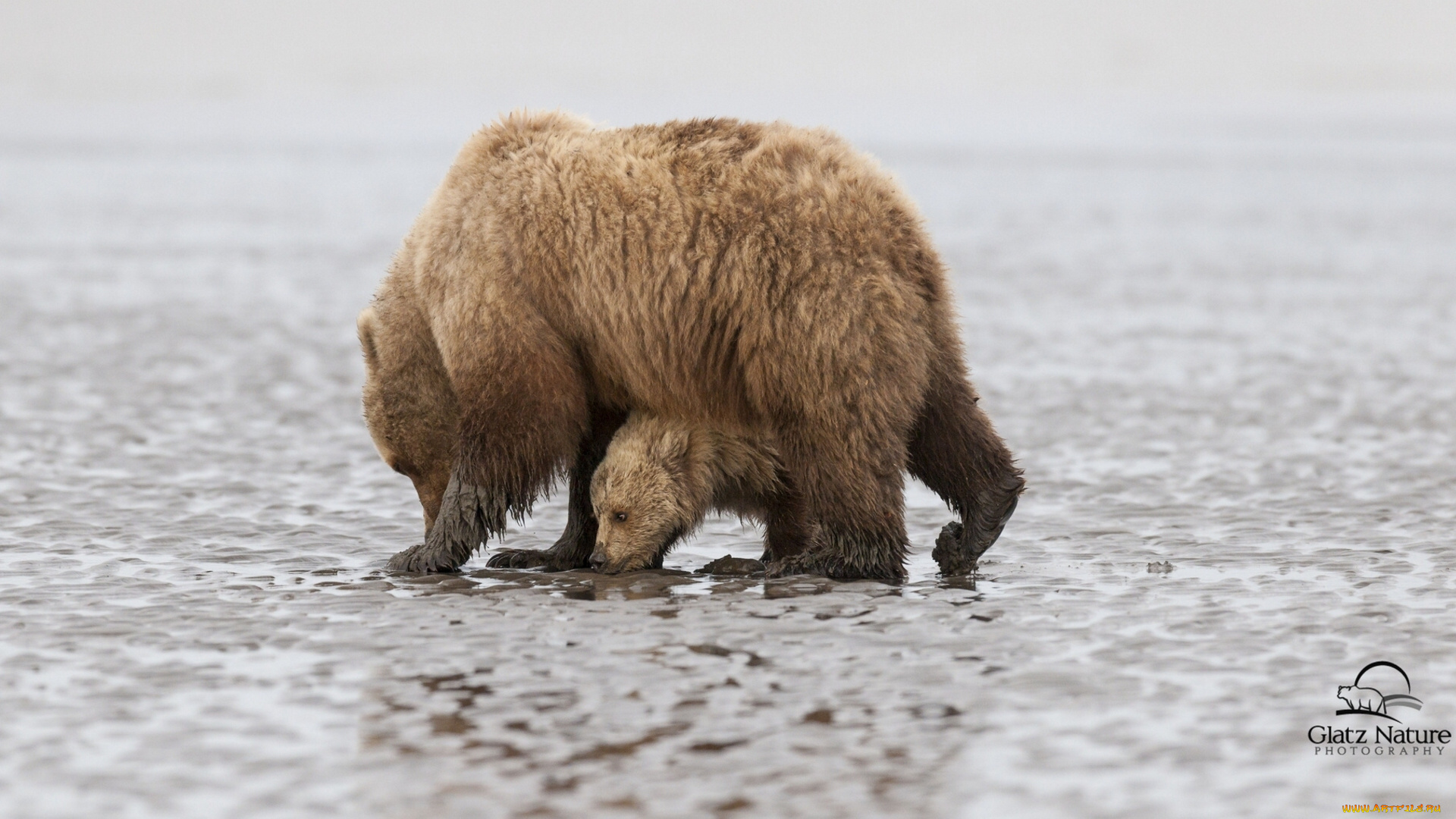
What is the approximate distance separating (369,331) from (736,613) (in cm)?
200

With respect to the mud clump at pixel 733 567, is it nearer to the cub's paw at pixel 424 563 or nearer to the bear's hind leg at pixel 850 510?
the bear's hind leg at pixel 850 510

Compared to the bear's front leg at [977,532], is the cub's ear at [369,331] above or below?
above

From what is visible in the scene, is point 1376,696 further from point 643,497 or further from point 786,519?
point 643,497

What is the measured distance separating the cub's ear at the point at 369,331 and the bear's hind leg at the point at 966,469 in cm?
209

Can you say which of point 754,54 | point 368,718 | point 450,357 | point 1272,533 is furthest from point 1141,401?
point 754,54

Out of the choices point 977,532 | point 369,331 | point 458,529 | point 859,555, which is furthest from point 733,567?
point 369,331

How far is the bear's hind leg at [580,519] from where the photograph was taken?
7254 mm

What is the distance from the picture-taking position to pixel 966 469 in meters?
6.85

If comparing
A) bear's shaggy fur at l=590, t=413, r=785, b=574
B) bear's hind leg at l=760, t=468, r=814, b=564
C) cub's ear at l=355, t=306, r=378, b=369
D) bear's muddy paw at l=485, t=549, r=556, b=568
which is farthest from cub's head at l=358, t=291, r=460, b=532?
bear's hind leg at l=760, t=468, r=814, b=564

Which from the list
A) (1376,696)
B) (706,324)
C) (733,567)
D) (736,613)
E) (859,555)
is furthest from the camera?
(733,567)

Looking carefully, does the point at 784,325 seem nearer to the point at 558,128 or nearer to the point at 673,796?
the point at 558,128

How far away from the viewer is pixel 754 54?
260 ft

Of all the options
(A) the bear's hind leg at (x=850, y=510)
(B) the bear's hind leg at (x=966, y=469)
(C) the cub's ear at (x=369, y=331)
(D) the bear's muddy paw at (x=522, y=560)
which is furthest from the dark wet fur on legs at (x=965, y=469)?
(C) the cub's ear at (x=369, y=331)

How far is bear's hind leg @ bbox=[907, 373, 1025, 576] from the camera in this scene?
6.81 m
